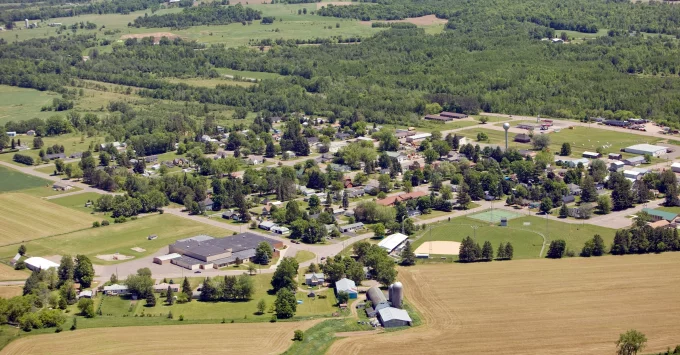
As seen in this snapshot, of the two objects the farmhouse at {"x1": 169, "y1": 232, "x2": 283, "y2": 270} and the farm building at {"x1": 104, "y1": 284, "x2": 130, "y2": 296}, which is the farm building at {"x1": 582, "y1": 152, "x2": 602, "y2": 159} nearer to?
the farmhouse at {"x1": 169, "y1": 232, "x2": 283, "y2": 270}

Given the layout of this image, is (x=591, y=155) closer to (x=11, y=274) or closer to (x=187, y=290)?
(x=187, y=290)

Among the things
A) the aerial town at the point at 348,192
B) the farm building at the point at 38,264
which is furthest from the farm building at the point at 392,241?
the farm building at the point at 38,264

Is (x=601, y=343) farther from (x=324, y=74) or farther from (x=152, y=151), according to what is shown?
(x=324, y=74)

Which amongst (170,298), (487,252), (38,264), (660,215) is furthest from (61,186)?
(660,215)

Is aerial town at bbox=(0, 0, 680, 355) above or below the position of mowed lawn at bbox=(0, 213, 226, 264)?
above

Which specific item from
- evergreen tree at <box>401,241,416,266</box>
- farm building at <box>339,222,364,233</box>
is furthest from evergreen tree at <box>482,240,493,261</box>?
farm building at <box>339,222,364,233</box>
